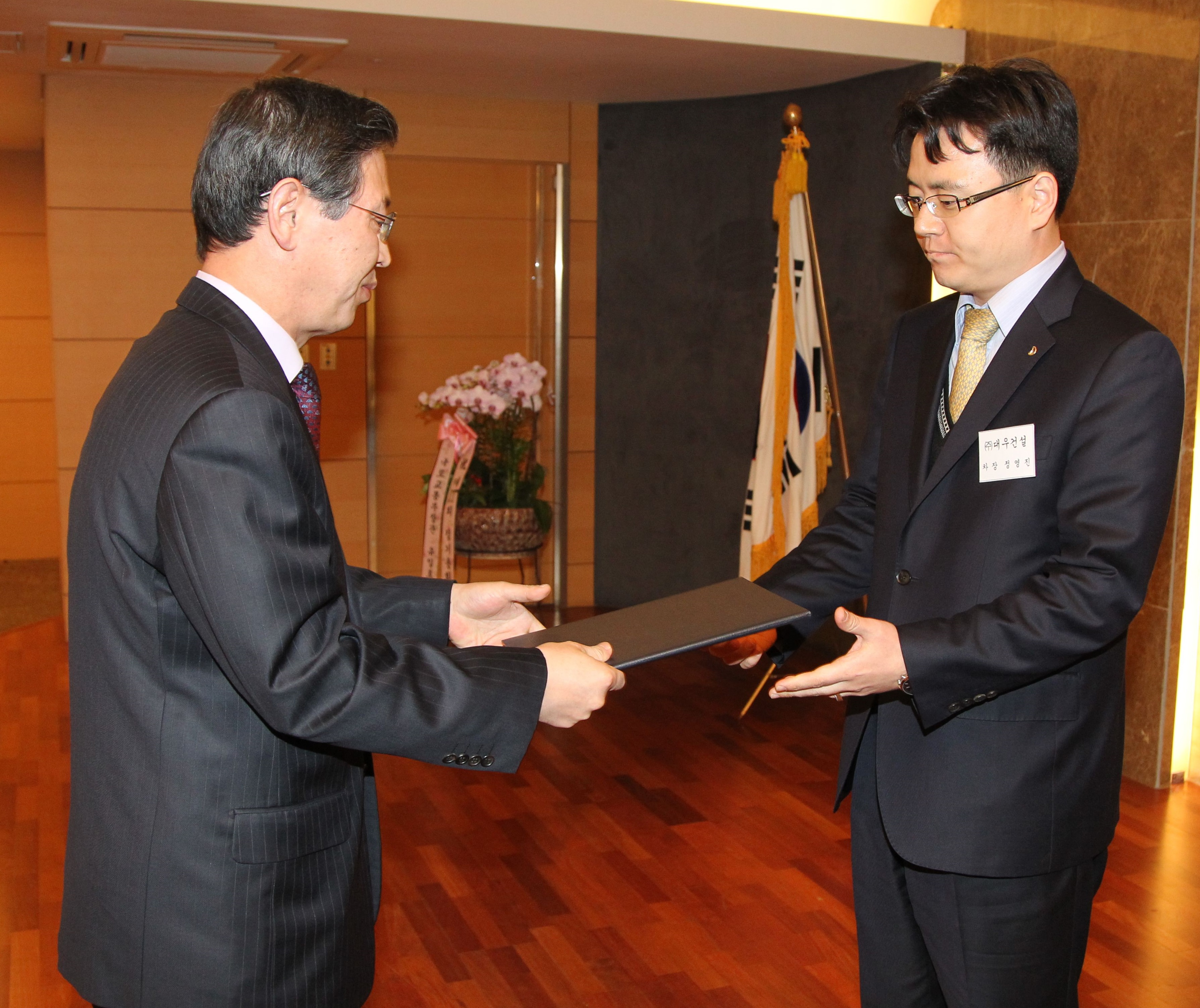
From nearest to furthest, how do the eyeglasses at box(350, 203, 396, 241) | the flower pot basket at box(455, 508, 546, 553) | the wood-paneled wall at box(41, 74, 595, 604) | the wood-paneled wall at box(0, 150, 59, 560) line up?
the eyeglasses at box(350, 203, 396, 241)
the flower pot basket at box(455, 508, 546, 553)
the wood-paneled wall at box(41, 74, 595, 604)
the wood-paneled wall at box(0, 150, 59, 560)

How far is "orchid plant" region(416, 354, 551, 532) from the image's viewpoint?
5.48 metres

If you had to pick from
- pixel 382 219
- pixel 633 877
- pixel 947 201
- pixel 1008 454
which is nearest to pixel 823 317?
pixel 633 877

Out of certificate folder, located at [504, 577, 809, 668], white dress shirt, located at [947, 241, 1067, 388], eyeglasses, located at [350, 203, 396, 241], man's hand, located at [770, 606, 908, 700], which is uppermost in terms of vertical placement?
eyeglasses, located at [350, 203, 396, 241]

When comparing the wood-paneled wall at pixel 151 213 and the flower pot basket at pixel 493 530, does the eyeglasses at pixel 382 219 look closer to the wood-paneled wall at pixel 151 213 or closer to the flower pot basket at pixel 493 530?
the flower pot basket at pixel 493 530

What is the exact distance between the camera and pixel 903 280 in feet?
17.2

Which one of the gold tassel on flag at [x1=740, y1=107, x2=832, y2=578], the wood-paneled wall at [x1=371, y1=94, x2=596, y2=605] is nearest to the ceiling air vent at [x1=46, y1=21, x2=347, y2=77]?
the wood-paneled wall at [x1=371, y1=94, x2=596, y2=605]

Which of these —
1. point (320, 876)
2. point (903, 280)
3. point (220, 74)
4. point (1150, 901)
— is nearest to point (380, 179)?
point (320, 876)

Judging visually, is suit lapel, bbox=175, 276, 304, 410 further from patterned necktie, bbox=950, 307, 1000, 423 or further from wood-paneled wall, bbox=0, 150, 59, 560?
wood-paneled wall, bbox=0, 150, 59, 560

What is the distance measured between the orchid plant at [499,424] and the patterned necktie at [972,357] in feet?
12.0

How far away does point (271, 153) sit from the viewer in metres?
1.44

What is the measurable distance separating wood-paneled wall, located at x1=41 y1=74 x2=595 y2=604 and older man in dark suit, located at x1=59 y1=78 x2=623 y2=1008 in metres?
4.75

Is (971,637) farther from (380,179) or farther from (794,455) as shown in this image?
(794,455)

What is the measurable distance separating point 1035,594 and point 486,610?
0.90 m

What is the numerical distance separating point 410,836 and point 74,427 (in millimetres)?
3340
